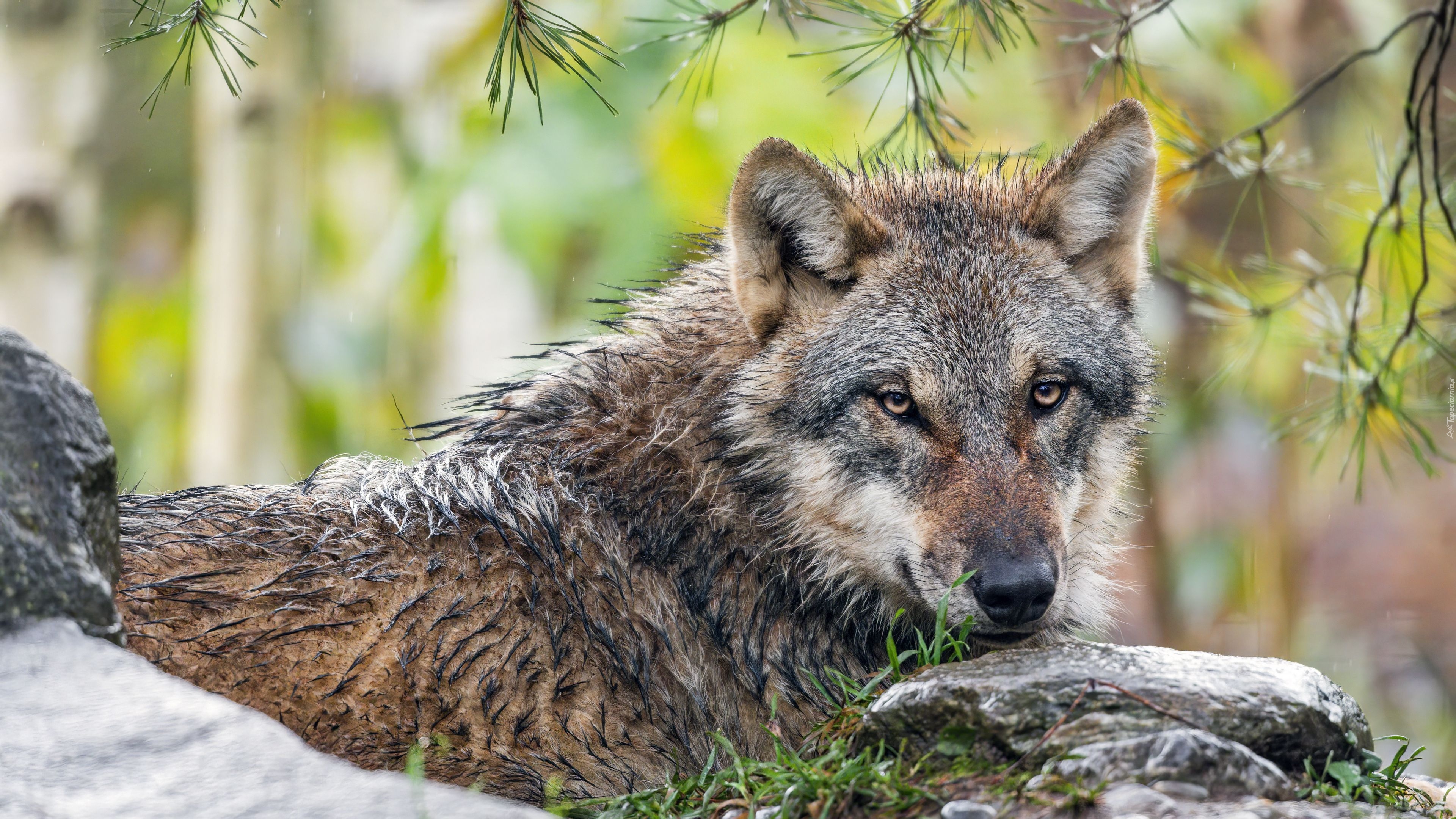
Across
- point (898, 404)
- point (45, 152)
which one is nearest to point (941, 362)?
point (898, 404)

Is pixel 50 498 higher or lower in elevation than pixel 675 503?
higher

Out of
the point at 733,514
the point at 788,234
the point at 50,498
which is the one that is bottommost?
the point at 733,514

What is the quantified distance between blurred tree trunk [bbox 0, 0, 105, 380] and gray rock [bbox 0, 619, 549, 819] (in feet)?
44.7

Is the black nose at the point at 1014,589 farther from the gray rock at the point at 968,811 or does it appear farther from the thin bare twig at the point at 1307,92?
the thin bare twig at the point at 1307,92

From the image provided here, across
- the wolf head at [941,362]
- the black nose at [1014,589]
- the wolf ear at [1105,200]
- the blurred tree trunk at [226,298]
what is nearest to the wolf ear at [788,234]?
the wolf head at [941,362]

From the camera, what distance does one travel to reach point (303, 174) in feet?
54.2

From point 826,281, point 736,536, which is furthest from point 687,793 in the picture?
point 826,281

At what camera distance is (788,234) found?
16.0ft

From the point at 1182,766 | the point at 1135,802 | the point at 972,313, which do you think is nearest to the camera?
the point at 1135,802

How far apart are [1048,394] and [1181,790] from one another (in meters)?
1.96

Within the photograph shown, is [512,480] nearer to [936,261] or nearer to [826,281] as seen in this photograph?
[826,281]

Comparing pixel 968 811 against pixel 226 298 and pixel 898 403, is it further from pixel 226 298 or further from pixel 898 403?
pixel 226 298

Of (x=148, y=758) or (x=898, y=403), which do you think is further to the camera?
(x=898, y=403)

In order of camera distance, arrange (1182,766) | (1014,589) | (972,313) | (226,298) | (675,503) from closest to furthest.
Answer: (1182,766)
(1014,589)
(972,313)
(675,503)
(226,298)
